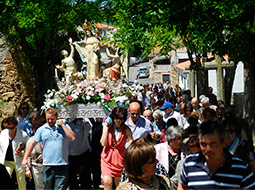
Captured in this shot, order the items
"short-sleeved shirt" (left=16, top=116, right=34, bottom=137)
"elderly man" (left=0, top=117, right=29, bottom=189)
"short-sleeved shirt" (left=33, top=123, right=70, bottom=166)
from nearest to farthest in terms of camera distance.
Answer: "short-sleeved shirt" (left=33, top=123, right=70, bottom=166)
"elderly man" (left=0, top=117, right=29, bottom=189)
"short-sleeved shirt" (left=16, top=116, right=34, bottom=137)

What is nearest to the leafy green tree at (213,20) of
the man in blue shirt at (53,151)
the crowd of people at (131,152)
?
the crowd of people at (131,152)

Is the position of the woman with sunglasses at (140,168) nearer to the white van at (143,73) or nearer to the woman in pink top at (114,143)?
the woman in pink top at (114,143)

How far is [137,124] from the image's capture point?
8633 mm

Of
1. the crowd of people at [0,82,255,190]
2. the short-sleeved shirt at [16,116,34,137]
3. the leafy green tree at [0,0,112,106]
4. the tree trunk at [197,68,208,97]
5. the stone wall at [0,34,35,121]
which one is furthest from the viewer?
the leafy green tree at [0,0,112,106]

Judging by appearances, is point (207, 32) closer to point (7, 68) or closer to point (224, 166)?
point (224, 166)

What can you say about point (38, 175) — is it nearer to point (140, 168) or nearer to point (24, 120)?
point (24, 120)

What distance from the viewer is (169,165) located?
21.2 ft

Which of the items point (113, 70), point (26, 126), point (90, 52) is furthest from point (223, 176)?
point (113, 70)

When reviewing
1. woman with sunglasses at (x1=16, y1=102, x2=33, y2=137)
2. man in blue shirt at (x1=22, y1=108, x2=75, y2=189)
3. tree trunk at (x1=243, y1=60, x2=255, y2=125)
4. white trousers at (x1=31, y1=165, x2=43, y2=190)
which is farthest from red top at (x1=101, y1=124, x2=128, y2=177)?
tree trunk at (x1=243, y1=60, x2=255, y2=125)

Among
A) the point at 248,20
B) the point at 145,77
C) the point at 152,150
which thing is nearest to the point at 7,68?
the point at 248,20

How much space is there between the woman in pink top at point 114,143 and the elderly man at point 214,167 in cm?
349

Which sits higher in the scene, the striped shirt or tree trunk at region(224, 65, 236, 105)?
tree trunk at region(224, 65, 236, 105)

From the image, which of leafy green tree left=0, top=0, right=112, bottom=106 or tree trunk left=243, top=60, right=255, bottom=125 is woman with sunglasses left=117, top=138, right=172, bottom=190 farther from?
leafy green tree left=0, top=0, right=112, bottom=106

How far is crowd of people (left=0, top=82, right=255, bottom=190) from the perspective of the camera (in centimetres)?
435
